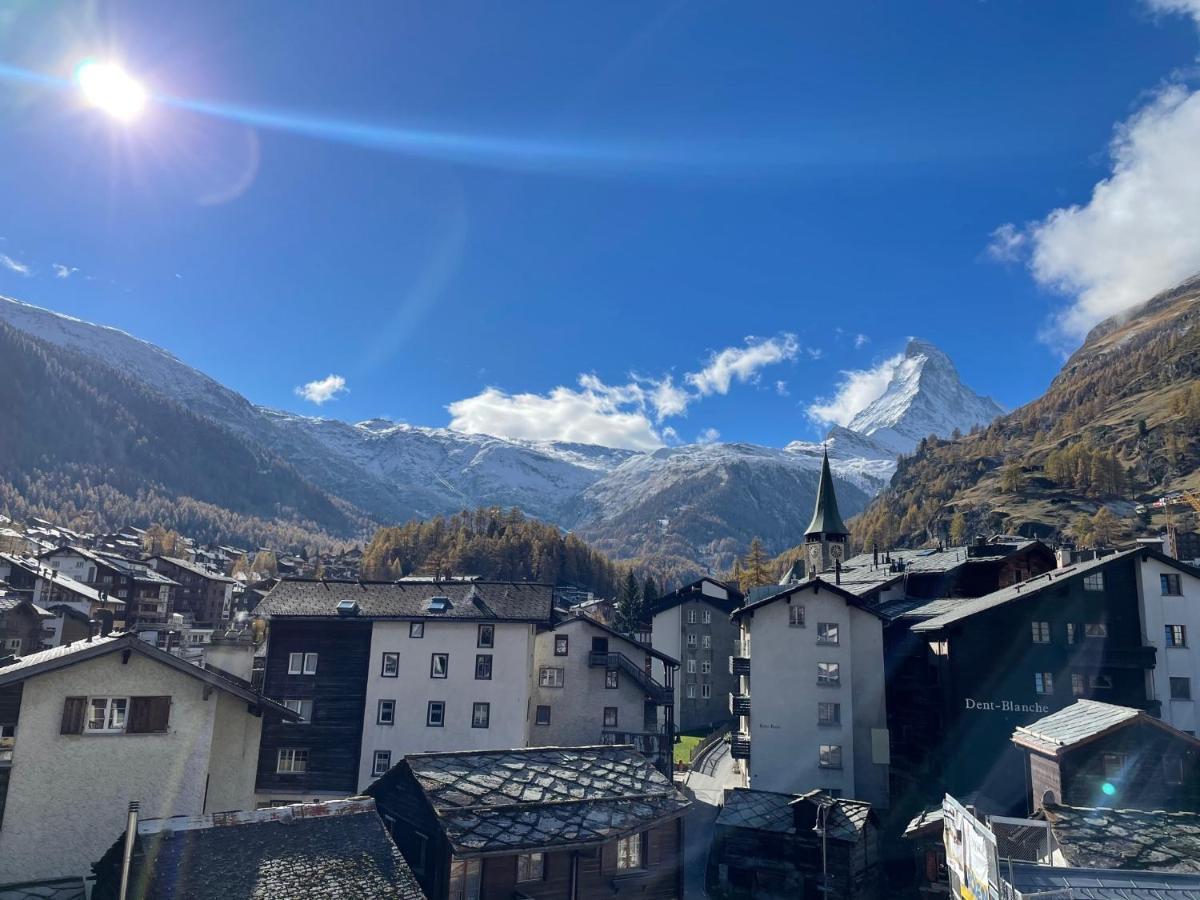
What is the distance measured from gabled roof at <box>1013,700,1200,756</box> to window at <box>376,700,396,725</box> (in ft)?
107

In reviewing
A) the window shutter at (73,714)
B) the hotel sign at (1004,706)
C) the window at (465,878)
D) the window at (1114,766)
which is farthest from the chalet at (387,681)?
the window at (1114,766)

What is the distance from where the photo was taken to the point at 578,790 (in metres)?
25.7

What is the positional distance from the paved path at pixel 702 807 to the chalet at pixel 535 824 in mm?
1984

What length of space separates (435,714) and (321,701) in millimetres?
6645

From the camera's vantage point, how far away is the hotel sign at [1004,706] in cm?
4269

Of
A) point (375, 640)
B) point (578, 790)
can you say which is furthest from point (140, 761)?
point (375, 640)

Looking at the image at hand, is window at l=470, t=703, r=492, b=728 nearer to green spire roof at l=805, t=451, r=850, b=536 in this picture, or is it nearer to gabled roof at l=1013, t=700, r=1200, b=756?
gabled roof at l=1013, t=700, r=1200, b=756

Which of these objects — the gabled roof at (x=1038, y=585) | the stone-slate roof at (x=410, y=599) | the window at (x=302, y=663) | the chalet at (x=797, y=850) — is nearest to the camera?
the chalet at (x=797, y=850)

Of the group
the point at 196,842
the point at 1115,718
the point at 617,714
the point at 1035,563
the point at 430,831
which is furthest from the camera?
the point at 1035,563

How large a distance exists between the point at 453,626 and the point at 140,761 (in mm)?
23671

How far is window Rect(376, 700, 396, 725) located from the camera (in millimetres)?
47406

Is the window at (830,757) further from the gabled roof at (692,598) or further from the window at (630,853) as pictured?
the gabled roof at (692,598)

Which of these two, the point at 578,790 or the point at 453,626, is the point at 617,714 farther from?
the point at 578,790

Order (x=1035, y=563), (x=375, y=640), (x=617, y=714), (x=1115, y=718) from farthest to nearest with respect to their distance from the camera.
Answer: (x=1035, y=563)
(x=617, y=714)
(x=375, y=640)
(x=1115, y=718)
